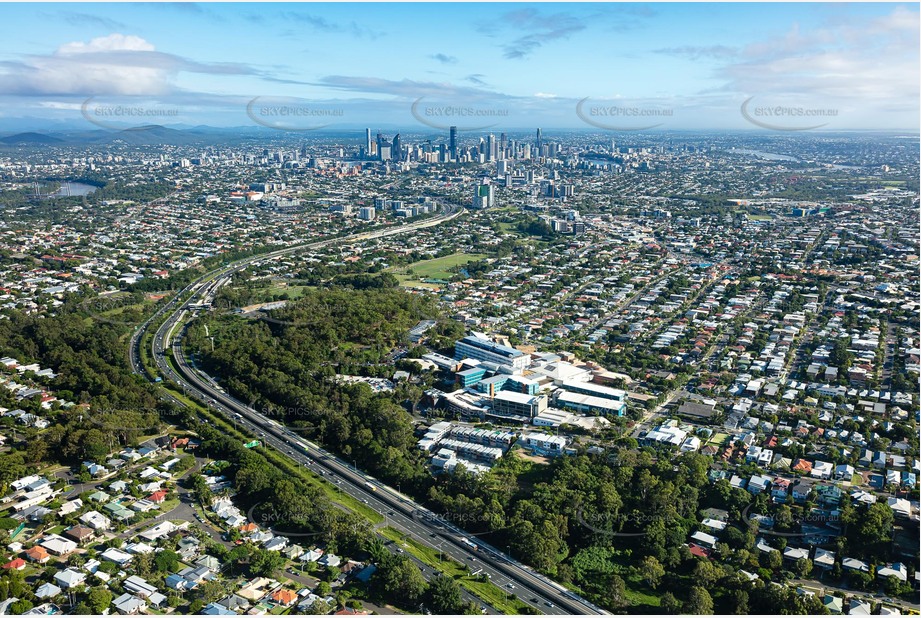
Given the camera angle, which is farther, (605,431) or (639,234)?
(639,234)

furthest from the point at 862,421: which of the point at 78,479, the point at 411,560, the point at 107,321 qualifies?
the point at 107,321

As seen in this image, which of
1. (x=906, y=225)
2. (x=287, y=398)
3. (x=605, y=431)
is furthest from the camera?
(x=906, y=225)

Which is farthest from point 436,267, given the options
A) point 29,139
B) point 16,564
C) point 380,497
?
point 29,139

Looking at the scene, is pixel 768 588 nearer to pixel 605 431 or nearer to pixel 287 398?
pixel 605 431

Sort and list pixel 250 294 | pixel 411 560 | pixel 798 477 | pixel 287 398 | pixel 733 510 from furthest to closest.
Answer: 1. pixel 250 294
2. pixel 287 398
3. pixel 798 477
4. pixel 733 510
5. pixel 411 560

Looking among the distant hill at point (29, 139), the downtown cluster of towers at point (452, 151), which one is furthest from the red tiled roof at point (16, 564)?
the distant hill at point (29, 139)

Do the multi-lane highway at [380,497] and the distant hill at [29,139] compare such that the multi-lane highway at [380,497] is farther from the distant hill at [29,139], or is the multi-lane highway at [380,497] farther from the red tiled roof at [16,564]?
the distant hill at [29,139]
